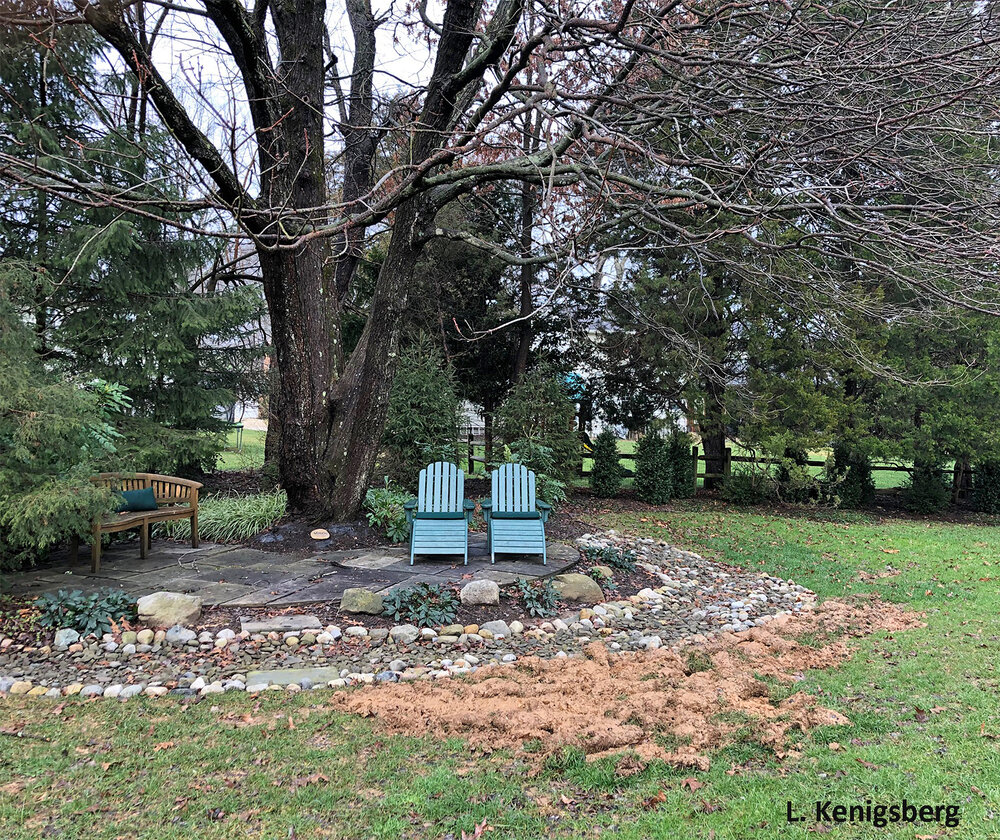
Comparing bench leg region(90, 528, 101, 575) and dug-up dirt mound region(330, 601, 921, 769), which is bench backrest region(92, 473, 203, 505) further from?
dug-up dirt mound region(330, 601, 921, 769)

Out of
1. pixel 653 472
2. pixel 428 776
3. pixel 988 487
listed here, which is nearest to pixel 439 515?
pixel 428 776

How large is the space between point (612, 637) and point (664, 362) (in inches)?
303

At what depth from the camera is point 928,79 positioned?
16.1ft

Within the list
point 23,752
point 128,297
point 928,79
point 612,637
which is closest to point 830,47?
point 928,79

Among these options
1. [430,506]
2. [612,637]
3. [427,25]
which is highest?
[427,25]

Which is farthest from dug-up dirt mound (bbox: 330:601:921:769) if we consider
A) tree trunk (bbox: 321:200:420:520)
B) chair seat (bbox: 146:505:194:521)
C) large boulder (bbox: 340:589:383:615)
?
tree trunk (bbox: 321:200:420:520)

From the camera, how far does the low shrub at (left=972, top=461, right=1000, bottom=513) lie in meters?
12.4

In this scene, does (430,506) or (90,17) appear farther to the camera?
(430,506)

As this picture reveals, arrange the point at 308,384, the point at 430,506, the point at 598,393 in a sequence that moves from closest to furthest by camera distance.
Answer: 1. the point at 430,506
2. the point at 308,384
3. the point at 598,393

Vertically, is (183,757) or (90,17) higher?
(90,17)

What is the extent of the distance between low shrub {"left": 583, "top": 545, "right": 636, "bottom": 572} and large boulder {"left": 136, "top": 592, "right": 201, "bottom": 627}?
3.72 meters

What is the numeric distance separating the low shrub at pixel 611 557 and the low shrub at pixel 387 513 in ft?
6.49

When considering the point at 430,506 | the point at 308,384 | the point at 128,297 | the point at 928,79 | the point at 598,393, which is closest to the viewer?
the point at 928,79

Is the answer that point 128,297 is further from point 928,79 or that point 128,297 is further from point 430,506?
point 928,79
